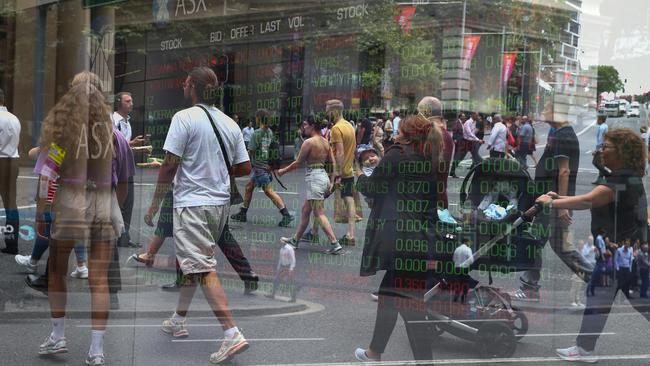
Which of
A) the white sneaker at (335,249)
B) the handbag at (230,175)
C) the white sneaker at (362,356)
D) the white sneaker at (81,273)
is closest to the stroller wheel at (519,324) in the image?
the white sneaker at (362,356)

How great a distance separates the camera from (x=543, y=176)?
5.83m

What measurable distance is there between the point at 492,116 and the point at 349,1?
1439 millimetres

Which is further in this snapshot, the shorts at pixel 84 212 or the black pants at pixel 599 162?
the shorts at pixel 84 212

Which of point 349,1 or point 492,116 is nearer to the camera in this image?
point 492,116

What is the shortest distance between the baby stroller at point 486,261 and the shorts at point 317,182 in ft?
4.17

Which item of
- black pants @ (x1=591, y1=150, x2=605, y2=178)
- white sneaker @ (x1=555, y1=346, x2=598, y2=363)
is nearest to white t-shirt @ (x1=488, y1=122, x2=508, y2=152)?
black pants @ (x1=591, y1=150, x2=605, y2=178)

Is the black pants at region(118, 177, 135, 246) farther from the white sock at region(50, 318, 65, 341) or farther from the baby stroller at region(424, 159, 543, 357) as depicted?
the baby stroller at region(424, 159, 543, 357)

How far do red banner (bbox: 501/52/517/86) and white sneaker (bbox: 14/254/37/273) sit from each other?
4.31m

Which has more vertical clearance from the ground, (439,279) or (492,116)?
(492,116)

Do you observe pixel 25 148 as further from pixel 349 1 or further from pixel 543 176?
pixel 543 176

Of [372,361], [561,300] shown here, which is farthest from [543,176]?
[372,361]

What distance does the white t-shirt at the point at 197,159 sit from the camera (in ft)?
19.9

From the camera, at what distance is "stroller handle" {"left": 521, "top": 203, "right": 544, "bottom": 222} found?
5.78 m

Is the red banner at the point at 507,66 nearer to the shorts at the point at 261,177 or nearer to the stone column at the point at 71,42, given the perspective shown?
the shorts at the point at 261,177
